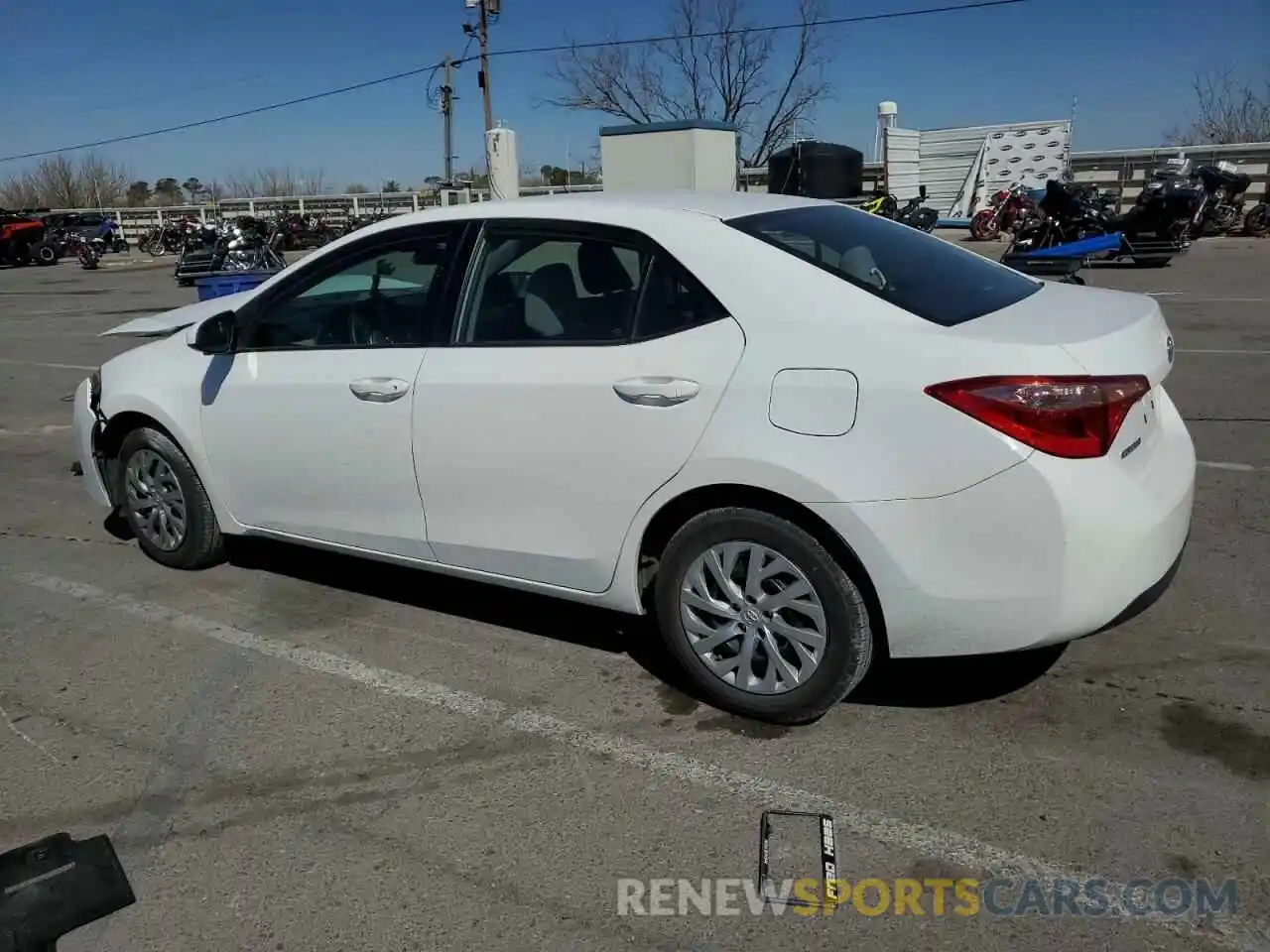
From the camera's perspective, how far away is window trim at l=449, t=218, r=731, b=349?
11.2 ft

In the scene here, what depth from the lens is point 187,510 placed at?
15.7 ft

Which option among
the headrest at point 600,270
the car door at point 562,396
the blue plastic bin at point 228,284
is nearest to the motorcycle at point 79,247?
the blue plastic bin at point 228,284

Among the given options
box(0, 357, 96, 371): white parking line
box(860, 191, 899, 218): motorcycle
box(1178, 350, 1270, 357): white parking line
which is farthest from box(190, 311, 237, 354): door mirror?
box(860, 191, 899, 218): motorcycle

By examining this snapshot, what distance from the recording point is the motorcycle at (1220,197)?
20203 mm

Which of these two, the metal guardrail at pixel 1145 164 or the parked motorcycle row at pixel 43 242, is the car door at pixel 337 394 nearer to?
the metal guardrail at pixel 1145 164

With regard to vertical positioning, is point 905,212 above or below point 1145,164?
below

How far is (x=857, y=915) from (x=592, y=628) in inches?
73.0

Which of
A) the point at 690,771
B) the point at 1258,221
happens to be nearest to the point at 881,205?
the point at 1258,221

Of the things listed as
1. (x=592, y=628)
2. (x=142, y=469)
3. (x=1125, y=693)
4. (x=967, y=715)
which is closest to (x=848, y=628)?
(x=967, y=715)

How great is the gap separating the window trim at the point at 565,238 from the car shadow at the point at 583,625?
1.09 m

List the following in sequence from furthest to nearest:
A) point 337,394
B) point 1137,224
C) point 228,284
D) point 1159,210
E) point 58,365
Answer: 1. point 1137,224
2. point 1159,210
3. point 58,365
4. point 228,284
5. point 337,394

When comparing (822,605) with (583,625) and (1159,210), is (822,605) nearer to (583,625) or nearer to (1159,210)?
(583,625)

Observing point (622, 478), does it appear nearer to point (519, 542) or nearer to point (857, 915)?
point (519, 542)

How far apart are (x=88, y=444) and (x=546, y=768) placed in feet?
10.1
